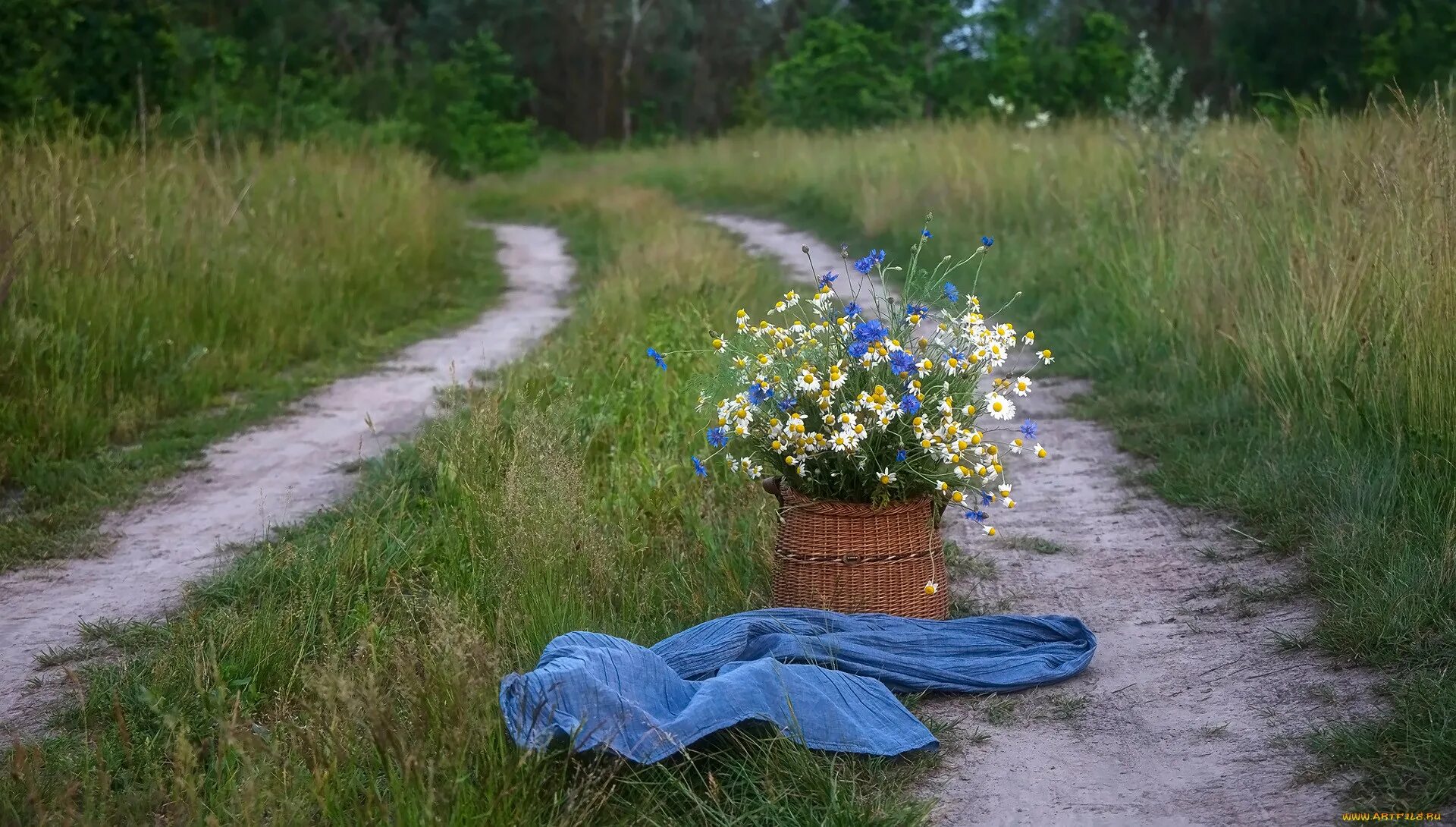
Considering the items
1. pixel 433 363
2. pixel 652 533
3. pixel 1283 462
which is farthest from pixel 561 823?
pixel 433 363

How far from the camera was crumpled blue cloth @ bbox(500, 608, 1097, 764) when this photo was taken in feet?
10.5

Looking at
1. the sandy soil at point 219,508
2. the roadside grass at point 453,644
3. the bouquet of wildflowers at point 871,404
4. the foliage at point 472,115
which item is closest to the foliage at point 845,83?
the foliage at point 472,115

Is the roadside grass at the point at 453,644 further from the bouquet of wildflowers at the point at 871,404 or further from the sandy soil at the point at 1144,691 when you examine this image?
the bouquet of wildflowers at the point at 871,404

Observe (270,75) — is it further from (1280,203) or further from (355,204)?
(1280,203)

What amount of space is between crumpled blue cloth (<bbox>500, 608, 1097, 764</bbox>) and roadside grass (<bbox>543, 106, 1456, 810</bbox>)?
914 mm

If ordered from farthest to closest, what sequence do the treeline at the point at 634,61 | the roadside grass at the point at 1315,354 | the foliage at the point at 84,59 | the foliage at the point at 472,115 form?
the foliage at the point at 472,115
the treeline at the point at 634,61
the foliage at the point at 84,59
the roadside grass at the point at 1315,354

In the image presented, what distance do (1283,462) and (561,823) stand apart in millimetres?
3656

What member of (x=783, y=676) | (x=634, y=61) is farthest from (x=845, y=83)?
(x=783, y=676)

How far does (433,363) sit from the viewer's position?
9.27 m

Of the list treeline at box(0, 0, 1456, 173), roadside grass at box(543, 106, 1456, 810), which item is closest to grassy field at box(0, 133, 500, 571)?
treeline at box(0, 0, 1456, 173)

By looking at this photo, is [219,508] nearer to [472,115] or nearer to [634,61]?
[472,115]

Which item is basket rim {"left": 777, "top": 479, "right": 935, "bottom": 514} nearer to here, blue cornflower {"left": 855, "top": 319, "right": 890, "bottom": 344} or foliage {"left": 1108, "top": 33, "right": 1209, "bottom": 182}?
blue cornflower {"left": 855, "top": 319, "right": 890, "bottom": 344}

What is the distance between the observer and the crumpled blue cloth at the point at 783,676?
321 centimetres

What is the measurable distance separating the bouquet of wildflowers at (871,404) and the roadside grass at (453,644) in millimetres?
622
